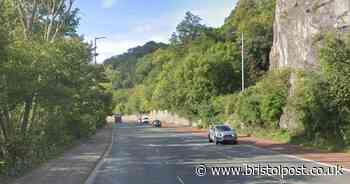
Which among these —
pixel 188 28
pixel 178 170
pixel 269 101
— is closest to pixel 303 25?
pixel 269 101

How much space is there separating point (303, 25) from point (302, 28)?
11.9 inches

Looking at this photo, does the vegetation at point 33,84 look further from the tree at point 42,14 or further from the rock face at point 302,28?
the rock face at point 302,28

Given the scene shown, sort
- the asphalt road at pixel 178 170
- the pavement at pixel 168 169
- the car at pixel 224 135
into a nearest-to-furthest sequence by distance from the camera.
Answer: the asphalt road at pixel 178 170 < the pavement at pixel 168 169 < the car at pixel 224 135

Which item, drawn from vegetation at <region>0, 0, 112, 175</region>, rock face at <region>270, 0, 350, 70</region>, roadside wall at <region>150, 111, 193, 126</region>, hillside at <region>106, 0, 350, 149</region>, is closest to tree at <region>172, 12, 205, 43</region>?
roadside wall at <region>150, 111, 193, 126</region>

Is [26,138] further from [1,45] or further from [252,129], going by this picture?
[252,129]

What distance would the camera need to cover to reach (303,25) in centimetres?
5178

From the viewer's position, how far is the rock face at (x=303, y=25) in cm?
4534

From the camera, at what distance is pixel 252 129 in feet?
190

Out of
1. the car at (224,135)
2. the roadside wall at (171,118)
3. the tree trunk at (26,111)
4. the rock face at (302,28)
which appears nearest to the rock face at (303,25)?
the rock face at (302,28)

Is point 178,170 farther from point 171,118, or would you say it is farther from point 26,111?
point 171,118

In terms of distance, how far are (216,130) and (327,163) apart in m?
21.6

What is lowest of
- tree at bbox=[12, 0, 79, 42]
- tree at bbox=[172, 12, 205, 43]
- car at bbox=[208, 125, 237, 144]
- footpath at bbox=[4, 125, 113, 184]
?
footpath at bbox=[4, 125, 113, 184]

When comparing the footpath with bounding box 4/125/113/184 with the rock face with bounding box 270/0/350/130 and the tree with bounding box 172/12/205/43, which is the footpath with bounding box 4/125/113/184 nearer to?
the rock face with bounding box 270/0/350/130

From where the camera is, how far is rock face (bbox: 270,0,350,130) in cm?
4544
